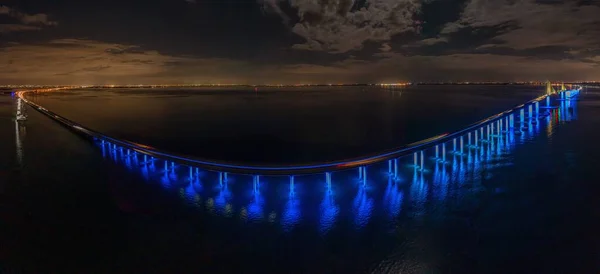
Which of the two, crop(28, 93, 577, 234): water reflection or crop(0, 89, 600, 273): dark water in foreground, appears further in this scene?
crop(28, 93, 577, 234): water reflection

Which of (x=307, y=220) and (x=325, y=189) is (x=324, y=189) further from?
(x=307, y=220)

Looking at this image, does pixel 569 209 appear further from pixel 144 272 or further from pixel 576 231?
pixel 144 272

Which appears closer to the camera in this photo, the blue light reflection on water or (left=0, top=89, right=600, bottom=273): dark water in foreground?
(left=0, top=89, right=600, bottom=273): dark water in foreground

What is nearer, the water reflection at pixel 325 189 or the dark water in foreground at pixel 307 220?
the dark water in foreground at pixel 307 220

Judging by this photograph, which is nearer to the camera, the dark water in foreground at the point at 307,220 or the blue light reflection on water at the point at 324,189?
the dark water in foreground at the point at 307,220

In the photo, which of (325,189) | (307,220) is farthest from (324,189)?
(307,220)
